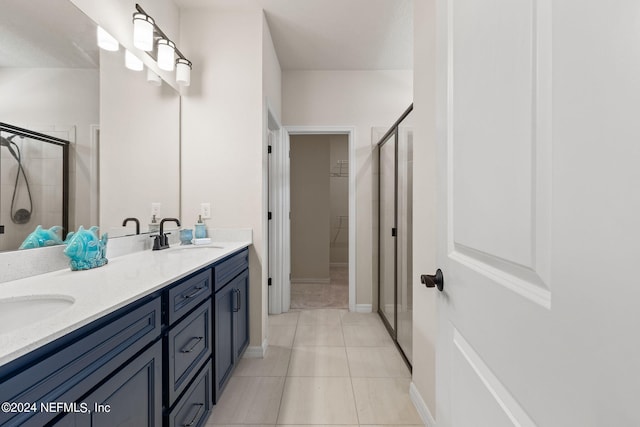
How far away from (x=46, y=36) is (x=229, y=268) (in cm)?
139

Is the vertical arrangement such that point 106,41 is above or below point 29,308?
above

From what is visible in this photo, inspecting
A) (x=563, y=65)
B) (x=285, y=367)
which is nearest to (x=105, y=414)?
(x=563, y=65)

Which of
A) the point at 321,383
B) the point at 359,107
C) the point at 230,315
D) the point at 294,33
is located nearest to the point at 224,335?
the point at 230,315

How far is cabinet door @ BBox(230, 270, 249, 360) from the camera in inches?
78.1

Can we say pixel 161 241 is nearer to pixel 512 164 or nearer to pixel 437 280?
pixel 437 280

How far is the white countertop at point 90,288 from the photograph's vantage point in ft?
2.01

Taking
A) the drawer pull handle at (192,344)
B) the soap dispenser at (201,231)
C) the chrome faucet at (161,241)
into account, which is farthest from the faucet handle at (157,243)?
the drawer pull handle at (192,344)

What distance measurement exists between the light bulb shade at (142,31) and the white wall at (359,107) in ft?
5.33

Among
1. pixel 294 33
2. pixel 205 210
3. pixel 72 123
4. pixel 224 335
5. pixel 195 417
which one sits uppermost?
pixel 294 33

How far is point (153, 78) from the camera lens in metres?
2.03

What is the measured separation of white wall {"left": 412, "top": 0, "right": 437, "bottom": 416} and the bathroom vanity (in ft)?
3.70

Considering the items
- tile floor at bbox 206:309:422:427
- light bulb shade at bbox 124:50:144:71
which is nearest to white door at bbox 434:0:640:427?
tile floor at bbox 206:309:422:427

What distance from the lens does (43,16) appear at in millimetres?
1270

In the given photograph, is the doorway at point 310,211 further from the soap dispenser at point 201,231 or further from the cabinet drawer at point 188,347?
the cabinet drawer at point 188,347
